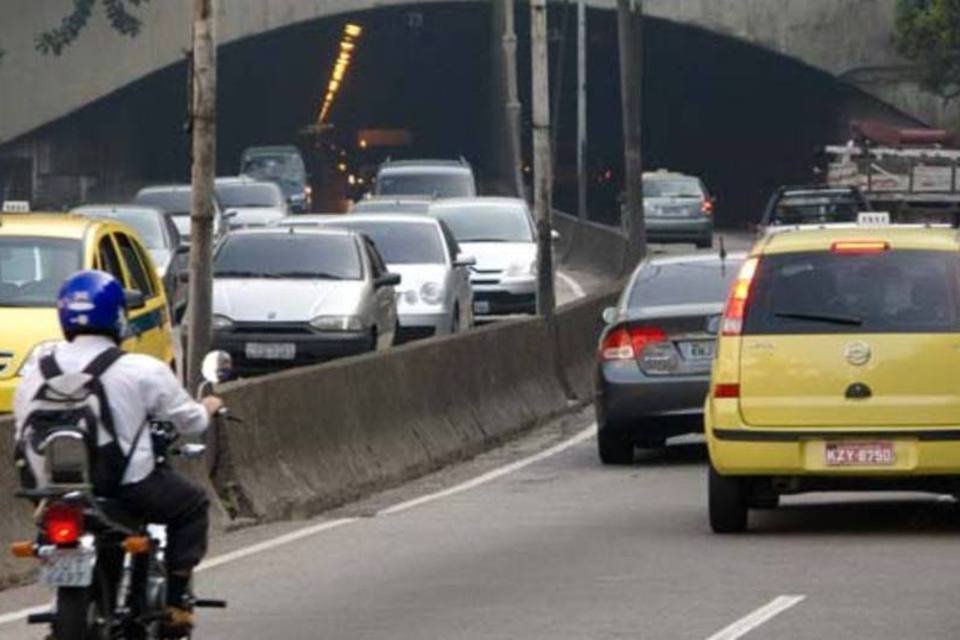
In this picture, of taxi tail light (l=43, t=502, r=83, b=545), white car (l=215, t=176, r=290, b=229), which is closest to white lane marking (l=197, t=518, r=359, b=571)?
taxi tail light (l=43, t=502, r=83, b=545)

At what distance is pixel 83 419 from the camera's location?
997 centimetres

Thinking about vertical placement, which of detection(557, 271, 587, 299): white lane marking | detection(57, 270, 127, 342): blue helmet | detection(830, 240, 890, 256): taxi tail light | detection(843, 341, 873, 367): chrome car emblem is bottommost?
detection(557, 271, 587, 299): white lane marking

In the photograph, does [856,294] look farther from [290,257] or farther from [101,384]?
[290,257]

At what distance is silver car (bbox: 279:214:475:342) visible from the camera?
32.2 metres

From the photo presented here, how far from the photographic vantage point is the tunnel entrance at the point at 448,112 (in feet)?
284

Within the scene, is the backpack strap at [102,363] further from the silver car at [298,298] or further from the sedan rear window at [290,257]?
the sedan rear window at [290,257]

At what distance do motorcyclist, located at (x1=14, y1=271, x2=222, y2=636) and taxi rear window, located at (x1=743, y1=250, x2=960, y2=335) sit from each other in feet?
21.5

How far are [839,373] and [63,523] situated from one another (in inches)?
281

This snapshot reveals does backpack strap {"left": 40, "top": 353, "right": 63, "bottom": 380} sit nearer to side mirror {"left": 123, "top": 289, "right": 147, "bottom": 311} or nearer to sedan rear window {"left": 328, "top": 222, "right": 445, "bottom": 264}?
side mirror {"left": 123, "top": 289, "right": 147, "bottom": 311}

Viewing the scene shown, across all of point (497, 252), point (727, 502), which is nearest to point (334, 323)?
point (727, 502)

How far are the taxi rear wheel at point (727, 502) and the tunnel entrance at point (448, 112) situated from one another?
213 feet

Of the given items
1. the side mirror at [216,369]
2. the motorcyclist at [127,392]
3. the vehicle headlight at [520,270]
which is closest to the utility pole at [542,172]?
the vehicle headlight at [520,270]

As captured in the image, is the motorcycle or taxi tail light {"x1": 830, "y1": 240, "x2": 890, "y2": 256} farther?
taxi tail light {"x1": 830, "y1": 240, "x2": 890, "y2": 256}

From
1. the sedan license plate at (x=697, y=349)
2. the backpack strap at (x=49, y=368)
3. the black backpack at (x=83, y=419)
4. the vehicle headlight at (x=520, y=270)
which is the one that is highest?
the backpack strap at (x=49, y=368)
